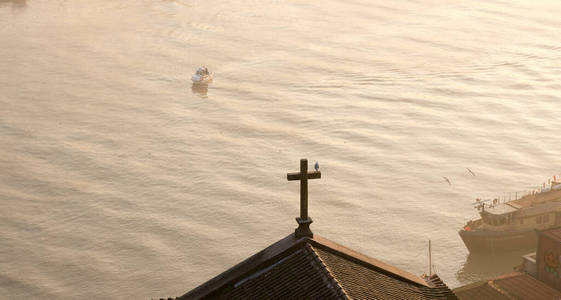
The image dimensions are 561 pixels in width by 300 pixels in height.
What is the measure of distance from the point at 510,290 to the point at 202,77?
2993 inches

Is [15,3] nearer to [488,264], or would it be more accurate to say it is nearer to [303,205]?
[488,264]

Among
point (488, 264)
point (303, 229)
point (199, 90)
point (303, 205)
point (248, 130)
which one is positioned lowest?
point (488, 264)

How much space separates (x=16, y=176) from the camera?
9106 cm

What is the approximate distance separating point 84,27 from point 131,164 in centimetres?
6908

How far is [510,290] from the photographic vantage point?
56188mm

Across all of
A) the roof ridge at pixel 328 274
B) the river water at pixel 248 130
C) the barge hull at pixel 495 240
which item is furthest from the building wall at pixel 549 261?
the roof ridge at pixel 328 274

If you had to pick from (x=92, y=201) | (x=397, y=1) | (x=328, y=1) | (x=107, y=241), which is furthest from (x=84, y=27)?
(x=107, y=241)

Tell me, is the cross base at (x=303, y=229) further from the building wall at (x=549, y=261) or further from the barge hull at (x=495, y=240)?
the barge hull at (x=495, y=240)

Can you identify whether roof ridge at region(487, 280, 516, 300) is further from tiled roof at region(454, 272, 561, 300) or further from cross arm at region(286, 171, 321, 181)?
cross arm at region(286, 171, 321, 181)

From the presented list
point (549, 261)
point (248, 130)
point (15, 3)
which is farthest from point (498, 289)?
point (15, 3)

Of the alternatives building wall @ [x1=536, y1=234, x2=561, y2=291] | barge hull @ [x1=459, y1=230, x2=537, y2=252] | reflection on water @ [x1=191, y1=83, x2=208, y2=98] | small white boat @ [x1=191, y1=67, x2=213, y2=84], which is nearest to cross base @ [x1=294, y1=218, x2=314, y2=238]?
building wall @ [x1=536, y1=234, x2=561, y2=291]

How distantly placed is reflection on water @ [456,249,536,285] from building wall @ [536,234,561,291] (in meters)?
15.0

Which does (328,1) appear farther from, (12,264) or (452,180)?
(12,264)

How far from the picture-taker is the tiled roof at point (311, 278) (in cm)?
2186
